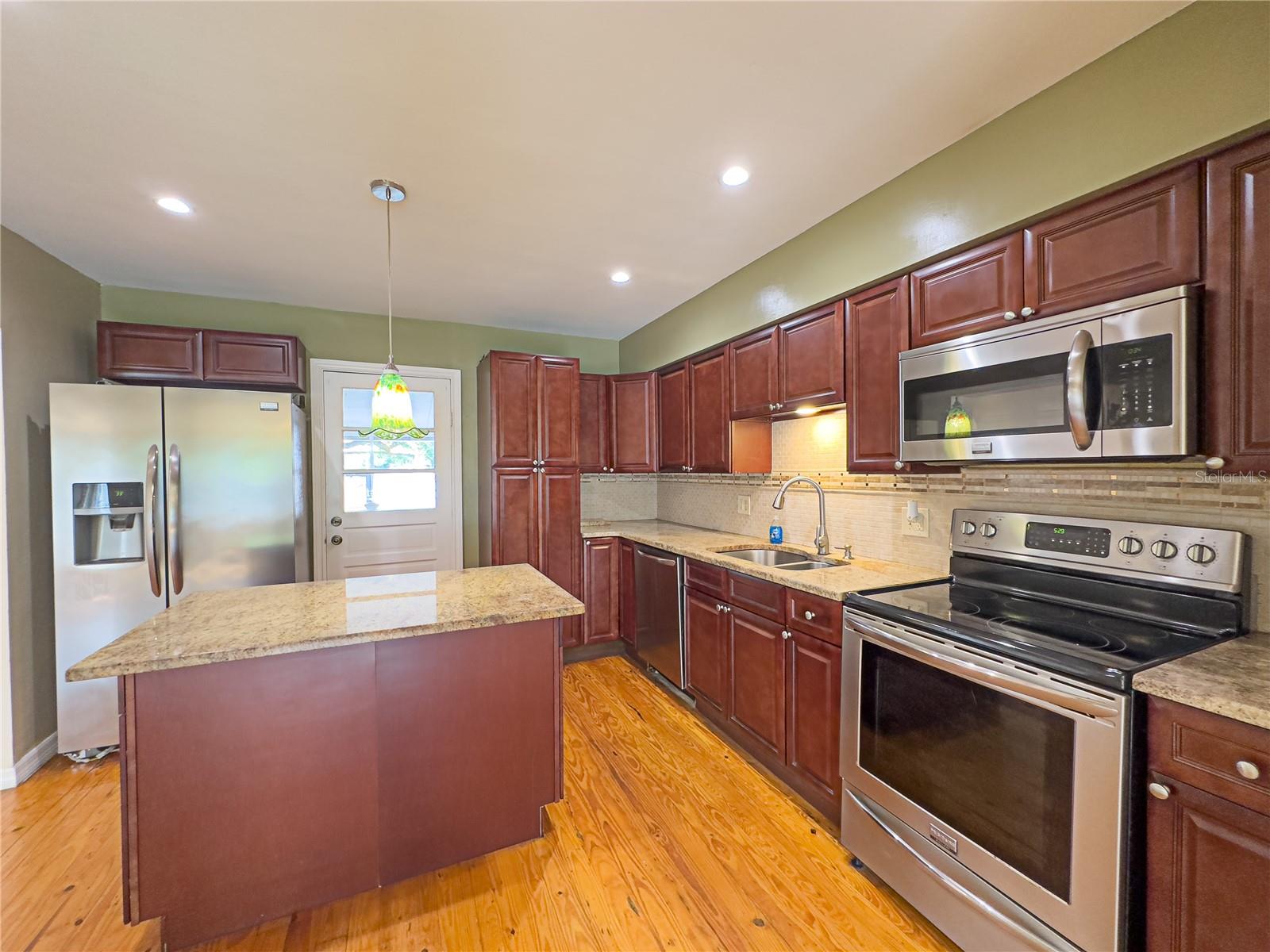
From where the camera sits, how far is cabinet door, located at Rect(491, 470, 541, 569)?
11.9 ft

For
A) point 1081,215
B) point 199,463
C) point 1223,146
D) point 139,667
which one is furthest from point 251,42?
point 1223,146

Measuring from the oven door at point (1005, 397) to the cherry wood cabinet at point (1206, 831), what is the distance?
725 millimetres

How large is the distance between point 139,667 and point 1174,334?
107 inches

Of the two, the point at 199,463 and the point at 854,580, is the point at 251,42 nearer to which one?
the point at 199,463

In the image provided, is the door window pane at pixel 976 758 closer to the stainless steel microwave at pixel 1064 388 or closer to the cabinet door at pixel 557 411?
the stainless steel microwave at pixel 1064 388

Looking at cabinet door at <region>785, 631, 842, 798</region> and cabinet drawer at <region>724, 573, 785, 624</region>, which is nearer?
cabinet door at <region>785, 631, 842, 798</region>

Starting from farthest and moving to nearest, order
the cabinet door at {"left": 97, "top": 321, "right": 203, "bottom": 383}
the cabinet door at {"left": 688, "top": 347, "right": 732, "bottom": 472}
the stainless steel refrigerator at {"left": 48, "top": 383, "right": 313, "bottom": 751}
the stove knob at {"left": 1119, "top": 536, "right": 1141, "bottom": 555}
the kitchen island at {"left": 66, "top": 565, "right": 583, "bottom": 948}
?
the cabinet door at {"left": 688, "top": 347, "right": 732, "bottom": 472} → the cabinet door at {"left": 97, "top": 321, "right": 203, "bottom": 383} → the stainless steel refrigerator at {"left": 48, "top": 383, "right": 313, "bottom": 751} → the stove knob at {"left": 1119, "top": 536, "right": 1141, "bottom": 555} → the kitchen island at {"left": 66, "top": 565, "right": 583, "bottom": 948}

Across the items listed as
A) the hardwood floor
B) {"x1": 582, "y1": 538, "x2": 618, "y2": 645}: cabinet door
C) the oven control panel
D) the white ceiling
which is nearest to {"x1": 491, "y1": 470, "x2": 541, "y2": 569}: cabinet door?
{"x1": 582, "y1": 538, "x2": 618, "y2": 645}: cabinet door

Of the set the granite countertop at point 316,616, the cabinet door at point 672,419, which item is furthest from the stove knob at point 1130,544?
the cabinet door at point 672,419

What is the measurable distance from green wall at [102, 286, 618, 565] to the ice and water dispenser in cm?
129

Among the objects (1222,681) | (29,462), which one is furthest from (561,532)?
(1222,681)

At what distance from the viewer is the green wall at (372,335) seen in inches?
129

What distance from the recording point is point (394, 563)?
3834mm

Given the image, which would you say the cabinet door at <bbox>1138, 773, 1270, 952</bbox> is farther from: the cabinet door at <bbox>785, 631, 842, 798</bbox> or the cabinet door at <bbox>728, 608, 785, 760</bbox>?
the cabinet door at <bbox>728, 608, 785, 760</bbox>
